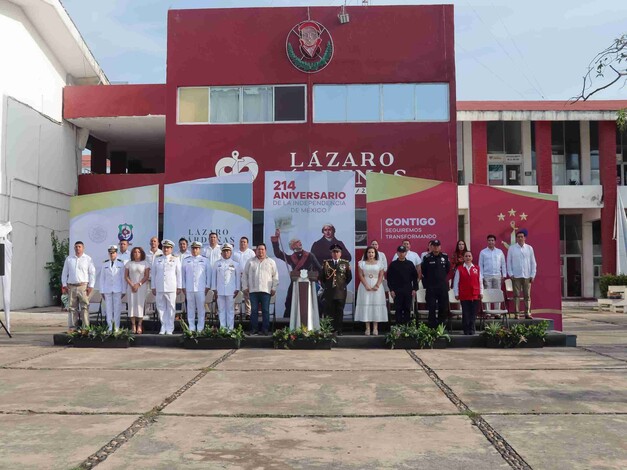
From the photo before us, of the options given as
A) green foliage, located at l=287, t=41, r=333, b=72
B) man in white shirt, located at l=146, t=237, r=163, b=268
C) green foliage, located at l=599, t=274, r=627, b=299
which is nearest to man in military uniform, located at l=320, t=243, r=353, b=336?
man in white shirt, located at l=146, t=237, r=163, b=268

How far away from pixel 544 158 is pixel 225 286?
19.4 m

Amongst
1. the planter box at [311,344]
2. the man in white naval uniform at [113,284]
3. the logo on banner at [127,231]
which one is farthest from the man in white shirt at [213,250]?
the planter box at [311,344]

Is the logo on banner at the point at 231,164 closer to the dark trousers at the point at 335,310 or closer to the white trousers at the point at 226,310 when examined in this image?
the white trousers at the point at 226,310

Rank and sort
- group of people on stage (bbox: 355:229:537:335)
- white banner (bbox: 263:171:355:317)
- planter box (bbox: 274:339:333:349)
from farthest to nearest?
white banner (bbox: 263:171:355:317), group of people on stage (bbox: 355:229:537:335), planter box (bbox: 274:339:333:349)

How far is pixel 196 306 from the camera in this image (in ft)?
39.5

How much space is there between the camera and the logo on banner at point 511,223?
1266 cm

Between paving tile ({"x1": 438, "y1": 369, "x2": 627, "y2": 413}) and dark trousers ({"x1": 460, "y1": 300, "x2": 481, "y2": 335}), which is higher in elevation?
dark trousers ({"x1": 460, "y1": 300, "x2": 481, "y2": 335})

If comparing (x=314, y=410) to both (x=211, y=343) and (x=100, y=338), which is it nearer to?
Answer: (x=211, y=343)

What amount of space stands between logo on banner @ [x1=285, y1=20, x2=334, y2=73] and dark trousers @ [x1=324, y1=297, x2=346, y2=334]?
10.4 meters

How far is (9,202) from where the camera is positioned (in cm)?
1964

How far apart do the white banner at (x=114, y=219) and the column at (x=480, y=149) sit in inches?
689

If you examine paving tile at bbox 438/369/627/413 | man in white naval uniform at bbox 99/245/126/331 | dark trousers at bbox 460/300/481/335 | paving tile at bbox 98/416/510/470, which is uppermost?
man in white naval uniform at bbox 99/245/126/331

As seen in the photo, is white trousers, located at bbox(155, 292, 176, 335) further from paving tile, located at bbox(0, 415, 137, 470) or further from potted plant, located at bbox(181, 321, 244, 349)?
paving tile, located at bbox(0, 415, 137, 470)

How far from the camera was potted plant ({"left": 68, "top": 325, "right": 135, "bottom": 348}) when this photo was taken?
10977mm
